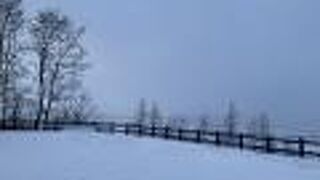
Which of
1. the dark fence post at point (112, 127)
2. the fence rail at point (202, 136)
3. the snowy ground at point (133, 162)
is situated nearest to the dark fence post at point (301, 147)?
the fence rail at point (202, 136)

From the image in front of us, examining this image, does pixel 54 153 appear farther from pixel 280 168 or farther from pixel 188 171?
pixel 280 168

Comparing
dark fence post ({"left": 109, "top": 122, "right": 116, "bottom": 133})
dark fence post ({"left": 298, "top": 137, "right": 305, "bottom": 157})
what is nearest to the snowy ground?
dark fence post ({"left": 298, "top": 137, "right": 305, "bottom": 157})

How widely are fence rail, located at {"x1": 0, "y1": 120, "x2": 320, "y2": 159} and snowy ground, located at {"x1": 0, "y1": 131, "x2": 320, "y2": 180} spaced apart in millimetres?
1018

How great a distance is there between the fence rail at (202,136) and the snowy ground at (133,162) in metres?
1.02

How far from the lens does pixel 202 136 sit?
44344 millimetres

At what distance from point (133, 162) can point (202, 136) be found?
14.6 metres

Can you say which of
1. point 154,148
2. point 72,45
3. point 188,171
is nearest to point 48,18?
point 72,45

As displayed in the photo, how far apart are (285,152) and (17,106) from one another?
25.2 metres

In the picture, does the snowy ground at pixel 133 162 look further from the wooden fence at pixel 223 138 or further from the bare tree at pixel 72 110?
the bare tree at pixel 72 110

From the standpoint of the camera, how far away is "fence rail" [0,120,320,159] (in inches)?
1356

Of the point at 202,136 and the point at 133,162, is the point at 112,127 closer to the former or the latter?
the point at 202,136

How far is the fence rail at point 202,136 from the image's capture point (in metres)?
34.4

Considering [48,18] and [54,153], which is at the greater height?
[48,18]

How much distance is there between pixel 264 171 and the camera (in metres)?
27.6
